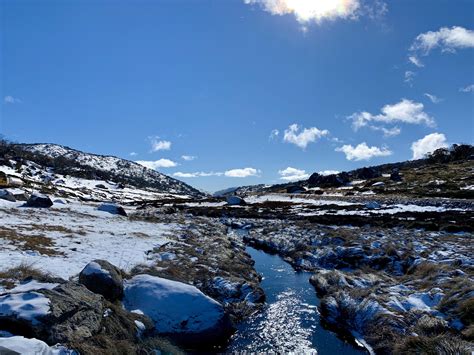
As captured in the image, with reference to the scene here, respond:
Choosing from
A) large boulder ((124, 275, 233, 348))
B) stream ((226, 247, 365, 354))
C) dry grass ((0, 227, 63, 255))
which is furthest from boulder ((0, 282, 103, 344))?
dry grass ((0, 227, 63, 255))

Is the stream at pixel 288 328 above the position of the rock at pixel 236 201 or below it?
below

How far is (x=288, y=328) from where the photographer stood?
46.7ft

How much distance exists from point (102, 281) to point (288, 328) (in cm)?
778

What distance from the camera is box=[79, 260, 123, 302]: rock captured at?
12867mm

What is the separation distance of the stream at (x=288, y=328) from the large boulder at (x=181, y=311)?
0.92 meters

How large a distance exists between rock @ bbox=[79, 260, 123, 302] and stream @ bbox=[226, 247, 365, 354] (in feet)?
15.9

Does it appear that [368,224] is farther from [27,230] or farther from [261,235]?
[27,230]

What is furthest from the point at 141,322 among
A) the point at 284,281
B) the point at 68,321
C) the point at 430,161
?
the point at 430,161

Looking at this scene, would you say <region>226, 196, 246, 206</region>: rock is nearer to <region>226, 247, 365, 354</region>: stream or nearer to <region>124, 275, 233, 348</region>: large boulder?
<region>226, 247, 365, 354</region>: stream

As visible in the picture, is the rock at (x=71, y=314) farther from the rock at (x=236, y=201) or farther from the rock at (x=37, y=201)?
the rock at (x=236, y=201)

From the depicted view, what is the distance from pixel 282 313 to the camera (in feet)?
51.8

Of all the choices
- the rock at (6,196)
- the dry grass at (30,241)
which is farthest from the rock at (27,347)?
the rock at (6,196)

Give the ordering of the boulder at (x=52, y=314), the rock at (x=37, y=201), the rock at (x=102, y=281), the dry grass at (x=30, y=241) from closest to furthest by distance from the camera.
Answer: the boulder at (x=52, y=314) < the rock at (x=102, y=281) < the dry grass at (x=30, y=241) < the rock at (x=37, y=201)

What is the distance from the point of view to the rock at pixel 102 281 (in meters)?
12.9
